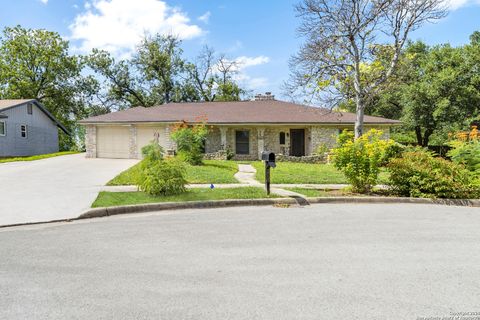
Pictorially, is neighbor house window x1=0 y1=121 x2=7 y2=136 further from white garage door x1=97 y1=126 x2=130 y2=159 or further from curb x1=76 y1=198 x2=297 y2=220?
curb x1=76 y1=198 x2=297 y2=220

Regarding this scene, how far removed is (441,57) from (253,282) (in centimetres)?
3394

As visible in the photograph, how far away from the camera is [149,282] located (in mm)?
3629

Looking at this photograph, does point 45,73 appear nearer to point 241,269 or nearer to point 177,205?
point 177,205

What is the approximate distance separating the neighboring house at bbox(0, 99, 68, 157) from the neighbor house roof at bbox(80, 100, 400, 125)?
8055mm

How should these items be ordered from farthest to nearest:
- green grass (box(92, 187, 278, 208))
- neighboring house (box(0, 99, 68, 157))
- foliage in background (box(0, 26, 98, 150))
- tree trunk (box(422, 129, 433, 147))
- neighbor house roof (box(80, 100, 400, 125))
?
foliage in background (box(0, 26, 98, 150)), tree trunk (box(422, 129, 433, 147)), neighboring house (box(0, 99, 68, 157)), neighbor house roof (box(80, 100, 400, 125)), green grass (box(92, 187, 278, 208))

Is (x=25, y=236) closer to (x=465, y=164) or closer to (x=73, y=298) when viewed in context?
(x=73, y=298)

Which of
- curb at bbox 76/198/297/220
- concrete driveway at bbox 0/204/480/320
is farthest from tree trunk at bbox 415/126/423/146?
curb at bbox 76/198/297/220

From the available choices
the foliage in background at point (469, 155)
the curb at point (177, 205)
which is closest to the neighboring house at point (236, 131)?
the foliage in background at point (469, 155)

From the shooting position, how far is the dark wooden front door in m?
24.3

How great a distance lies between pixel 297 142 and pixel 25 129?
24.2m


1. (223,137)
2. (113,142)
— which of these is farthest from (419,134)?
(113,142)

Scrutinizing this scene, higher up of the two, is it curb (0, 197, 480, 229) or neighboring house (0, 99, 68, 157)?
neighboring house (0, 99, 68, 157)

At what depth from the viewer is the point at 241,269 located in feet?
13.2

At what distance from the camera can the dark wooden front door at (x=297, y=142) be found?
24.3m
